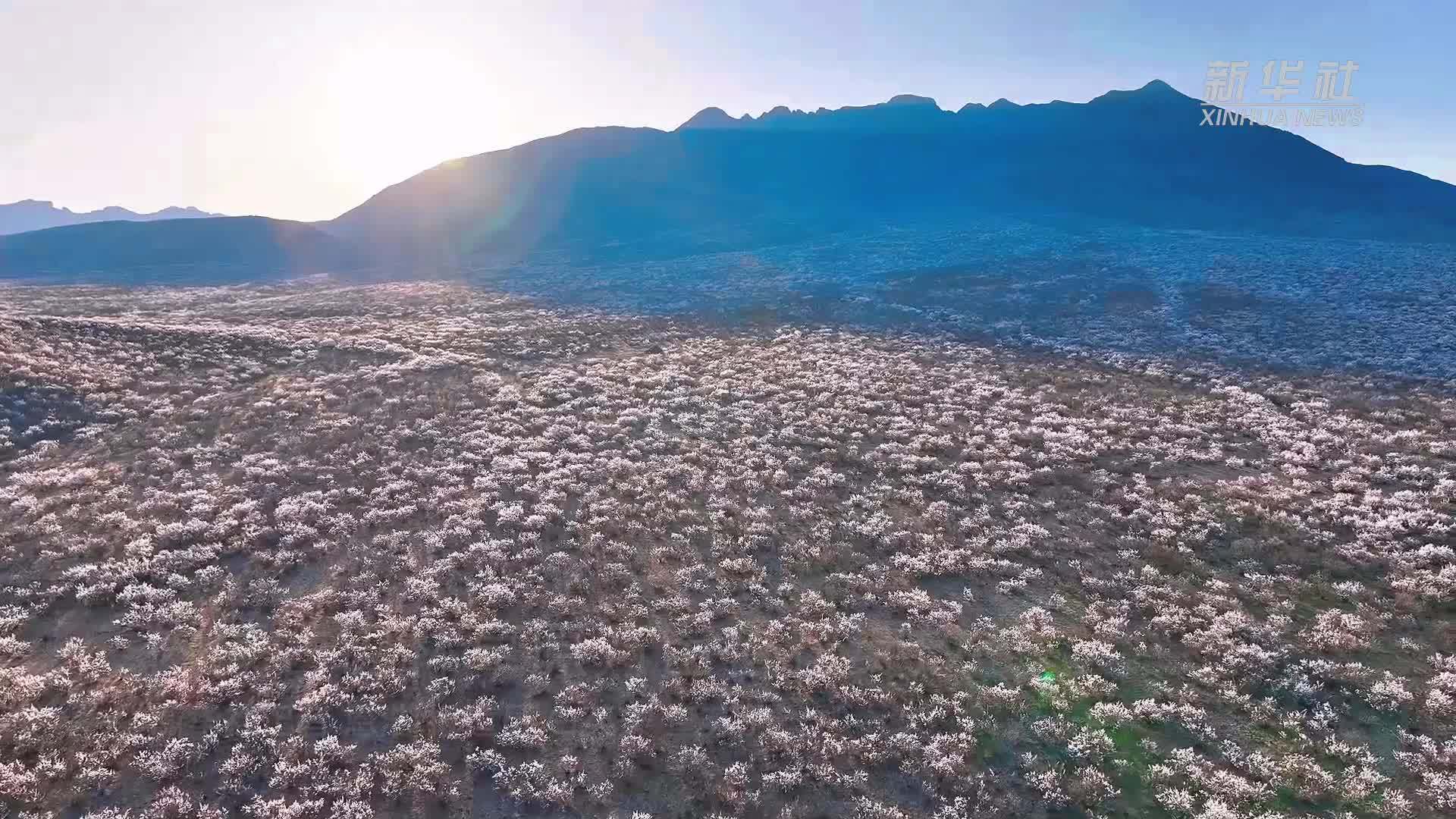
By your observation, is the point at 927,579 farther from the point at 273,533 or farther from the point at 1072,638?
the point at 273,533


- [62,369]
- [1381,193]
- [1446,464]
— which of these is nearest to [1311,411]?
[1446,464]

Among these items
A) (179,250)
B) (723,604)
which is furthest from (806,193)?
(723,604)

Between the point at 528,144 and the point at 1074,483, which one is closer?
the point at 1074,483

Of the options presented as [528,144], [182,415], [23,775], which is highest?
[528,144]

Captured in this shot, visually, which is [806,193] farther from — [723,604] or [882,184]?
[723,604]

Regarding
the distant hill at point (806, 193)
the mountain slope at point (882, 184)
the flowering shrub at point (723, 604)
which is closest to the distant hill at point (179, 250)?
the distant hill at point (806, 193)

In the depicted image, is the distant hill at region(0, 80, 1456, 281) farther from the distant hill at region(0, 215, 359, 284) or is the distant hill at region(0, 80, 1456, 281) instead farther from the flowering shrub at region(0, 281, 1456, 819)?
the flowering shrub at region(0, 281, 1456, 819)

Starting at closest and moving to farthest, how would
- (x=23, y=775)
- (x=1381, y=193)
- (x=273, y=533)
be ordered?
(x=23, y=775)
(x=273, y=533)
(x=1381, y=193)
